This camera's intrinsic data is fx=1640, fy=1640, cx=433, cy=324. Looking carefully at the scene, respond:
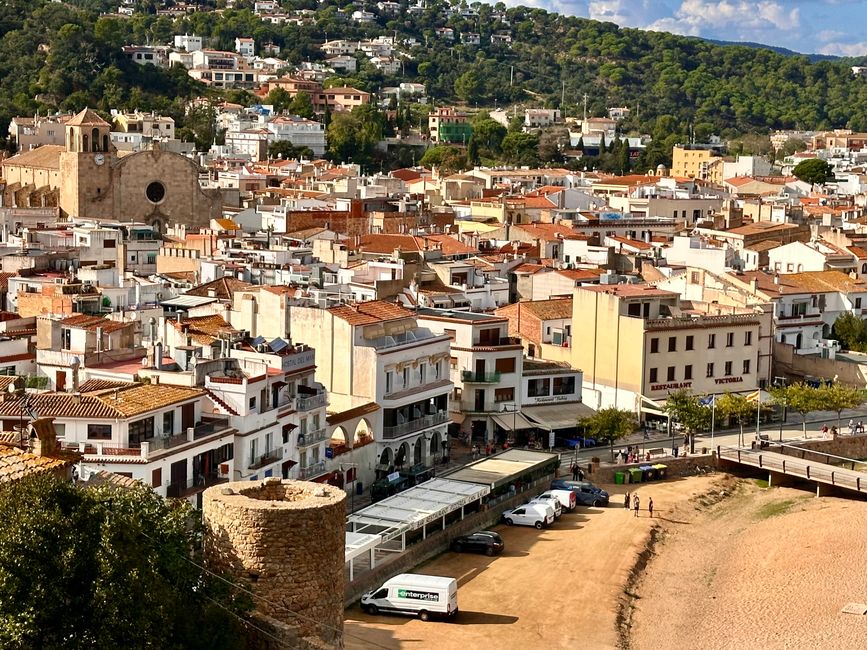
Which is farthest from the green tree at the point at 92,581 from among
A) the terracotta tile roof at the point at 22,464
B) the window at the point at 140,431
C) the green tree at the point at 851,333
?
the green tree at the point at 851,333

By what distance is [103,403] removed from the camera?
33.7 meters

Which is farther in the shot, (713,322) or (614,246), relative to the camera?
(614,246)

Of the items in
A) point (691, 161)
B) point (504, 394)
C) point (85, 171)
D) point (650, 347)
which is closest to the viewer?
point (504, 394)

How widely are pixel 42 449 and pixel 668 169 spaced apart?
143968 millimetres

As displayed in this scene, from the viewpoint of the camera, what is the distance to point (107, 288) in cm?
5372

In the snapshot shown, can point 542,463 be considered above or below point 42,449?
below

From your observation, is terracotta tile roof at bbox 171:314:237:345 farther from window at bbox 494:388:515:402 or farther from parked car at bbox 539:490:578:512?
parked car at bbox 539:490:578:512

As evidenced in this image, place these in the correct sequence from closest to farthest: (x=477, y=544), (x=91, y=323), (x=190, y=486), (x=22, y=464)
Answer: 1. (x=22, y=464)
2. (x=190, y=486)
3. (x=477, y=544)
4. (x=91, y=323)

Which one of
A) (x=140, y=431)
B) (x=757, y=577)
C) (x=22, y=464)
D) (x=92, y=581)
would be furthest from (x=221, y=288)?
(x=92, y=581)

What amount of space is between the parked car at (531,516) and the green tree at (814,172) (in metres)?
105

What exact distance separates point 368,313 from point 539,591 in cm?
1165

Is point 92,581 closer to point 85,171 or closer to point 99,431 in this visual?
point 99,431

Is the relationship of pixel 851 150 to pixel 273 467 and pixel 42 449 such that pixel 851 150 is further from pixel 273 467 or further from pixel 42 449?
pixel 42 449

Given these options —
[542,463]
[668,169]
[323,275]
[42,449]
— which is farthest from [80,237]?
[668,169]
